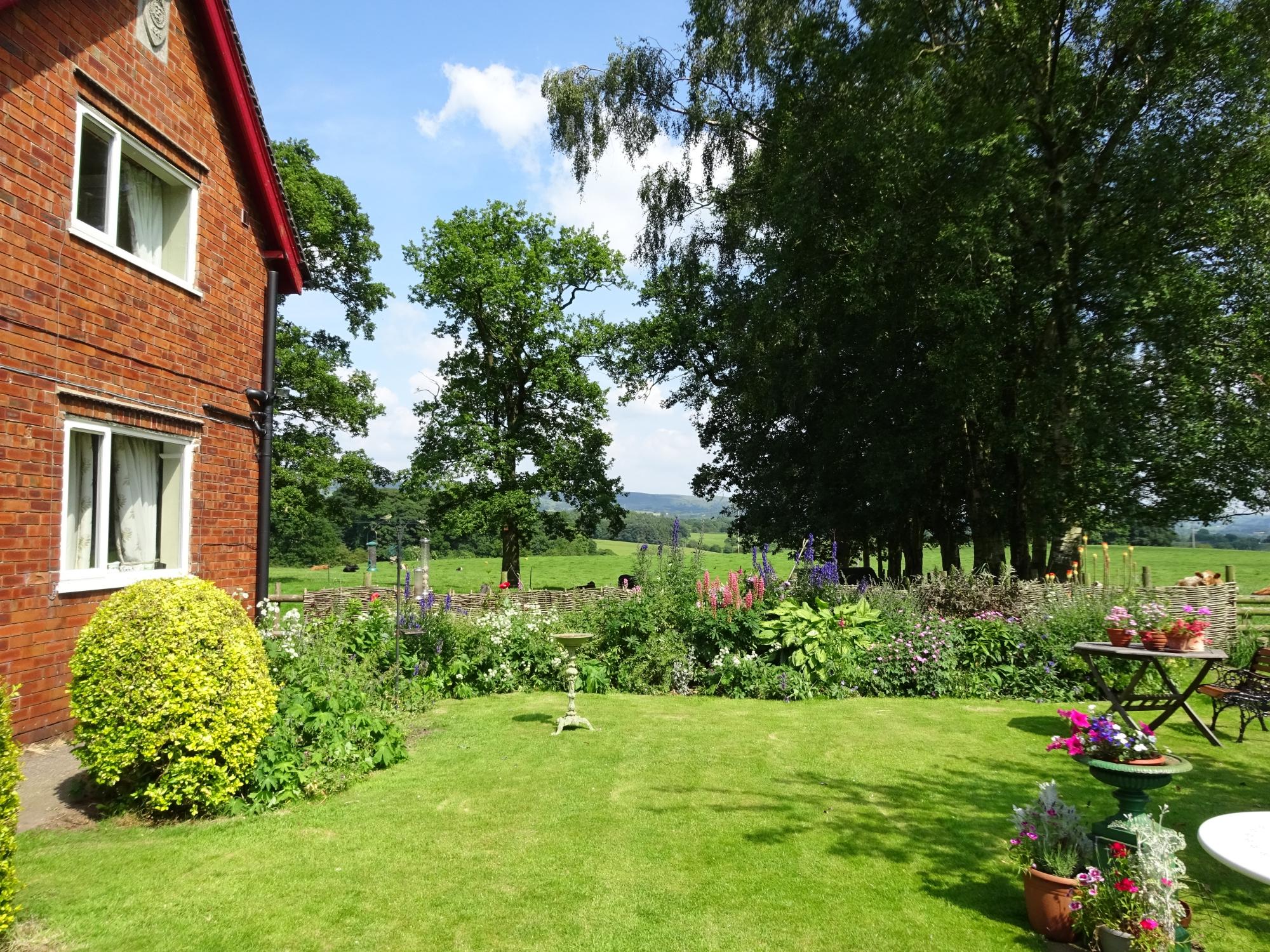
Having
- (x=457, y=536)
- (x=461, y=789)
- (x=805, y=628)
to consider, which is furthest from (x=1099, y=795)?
(x=457, y=536)

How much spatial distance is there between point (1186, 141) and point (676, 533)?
39.0ft

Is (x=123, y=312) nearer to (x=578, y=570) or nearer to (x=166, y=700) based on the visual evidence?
(x=166, y=700)

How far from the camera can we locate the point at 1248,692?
308 inches

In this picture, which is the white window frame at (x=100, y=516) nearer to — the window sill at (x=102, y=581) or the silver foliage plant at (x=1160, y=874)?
the window sill at (x=102, y=581)

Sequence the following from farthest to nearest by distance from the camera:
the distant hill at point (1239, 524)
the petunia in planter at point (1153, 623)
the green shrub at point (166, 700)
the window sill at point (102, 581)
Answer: the distant hill at point (1239, 524) < the petunia in planter at point (1153, 623) < the window sill at point (102, 581) < the green shrub at point (166, 700)

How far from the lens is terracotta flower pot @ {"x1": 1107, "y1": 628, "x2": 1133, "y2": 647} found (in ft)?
24.3

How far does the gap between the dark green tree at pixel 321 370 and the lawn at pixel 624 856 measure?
18.4m

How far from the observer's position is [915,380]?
1903 centimetres

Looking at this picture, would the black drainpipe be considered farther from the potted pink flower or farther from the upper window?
the potted pink flower

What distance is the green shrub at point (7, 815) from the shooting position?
10.6 ft

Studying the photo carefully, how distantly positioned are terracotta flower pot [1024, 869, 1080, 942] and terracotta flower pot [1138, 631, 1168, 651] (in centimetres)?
402

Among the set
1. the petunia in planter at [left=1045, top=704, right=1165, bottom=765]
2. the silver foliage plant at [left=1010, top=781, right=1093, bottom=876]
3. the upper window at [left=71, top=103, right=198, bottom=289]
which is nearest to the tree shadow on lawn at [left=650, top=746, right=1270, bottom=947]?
the silver foliage plant at [left=1010, top=781, right=1093, bottom=876]

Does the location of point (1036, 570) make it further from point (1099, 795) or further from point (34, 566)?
point (34, 566)

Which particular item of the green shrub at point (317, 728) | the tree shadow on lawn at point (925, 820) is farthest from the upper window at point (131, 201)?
the tree shadow on lawn at point (925, 820)
